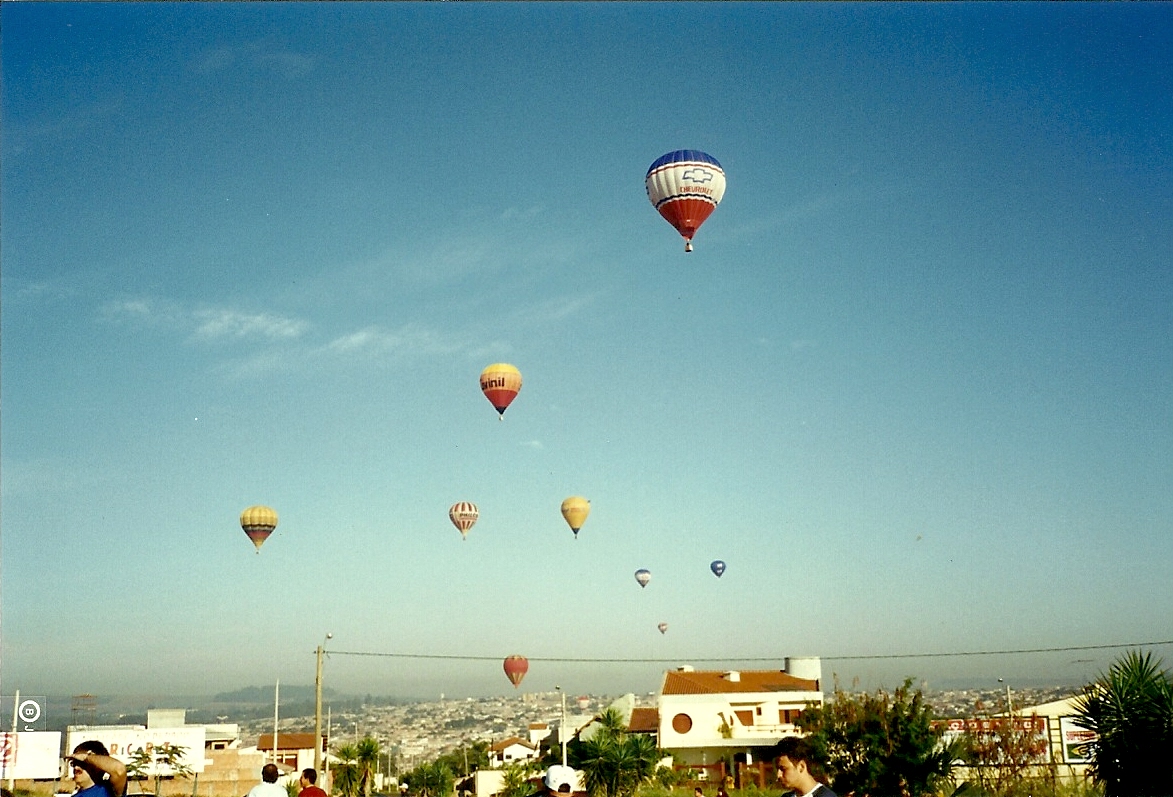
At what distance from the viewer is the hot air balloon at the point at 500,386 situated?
46562mm

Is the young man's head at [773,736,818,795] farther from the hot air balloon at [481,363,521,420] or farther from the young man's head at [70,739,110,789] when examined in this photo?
the hot air balloon at [481,363,521,420]

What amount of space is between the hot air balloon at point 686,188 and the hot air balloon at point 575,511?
2296 centimetres

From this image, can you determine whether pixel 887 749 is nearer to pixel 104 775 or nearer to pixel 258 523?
pixel 104 775

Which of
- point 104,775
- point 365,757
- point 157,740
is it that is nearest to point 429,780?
point 365,757

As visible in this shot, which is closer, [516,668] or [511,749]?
[516,668]

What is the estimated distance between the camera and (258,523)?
50.8m

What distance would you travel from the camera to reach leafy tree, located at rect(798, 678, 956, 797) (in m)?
28.5

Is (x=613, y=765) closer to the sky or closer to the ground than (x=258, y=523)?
closer to the ground

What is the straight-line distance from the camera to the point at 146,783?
68438 millimetres

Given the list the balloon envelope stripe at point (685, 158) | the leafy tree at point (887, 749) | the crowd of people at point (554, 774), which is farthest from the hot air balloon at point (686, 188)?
the crowd of people at point (554, 774)

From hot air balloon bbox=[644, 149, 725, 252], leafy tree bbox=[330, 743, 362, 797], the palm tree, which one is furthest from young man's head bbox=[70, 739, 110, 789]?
the palm tree

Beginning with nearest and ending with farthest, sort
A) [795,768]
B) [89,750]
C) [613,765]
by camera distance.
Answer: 1. [795,768]
2. [89,750]
3. [613,765]

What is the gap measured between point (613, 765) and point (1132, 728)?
89.0 feet

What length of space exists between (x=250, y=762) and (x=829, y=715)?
59.5 meters
